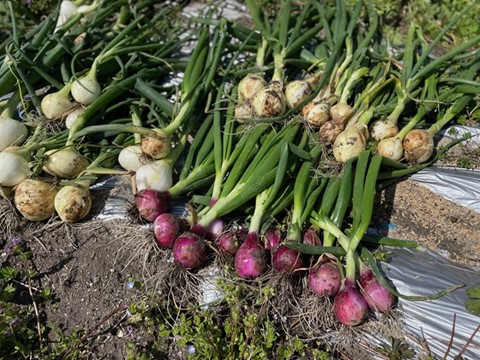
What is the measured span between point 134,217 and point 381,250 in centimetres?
104

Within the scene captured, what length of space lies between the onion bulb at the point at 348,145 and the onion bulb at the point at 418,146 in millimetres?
243

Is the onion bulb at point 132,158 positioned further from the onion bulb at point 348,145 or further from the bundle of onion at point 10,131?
the onion bulb at point 348,145

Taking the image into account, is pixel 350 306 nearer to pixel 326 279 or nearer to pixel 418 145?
pixel 326 279

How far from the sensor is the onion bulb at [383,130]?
231 cm

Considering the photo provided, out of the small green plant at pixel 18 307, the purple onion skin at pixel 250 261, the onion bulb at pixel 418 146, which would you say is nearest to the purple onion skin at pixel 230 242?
the purple onion skin at pixel 250 261

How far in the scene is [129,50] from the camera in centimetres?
252

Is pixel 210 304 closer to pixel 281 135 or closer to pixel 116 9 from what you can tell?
pixel 281 135

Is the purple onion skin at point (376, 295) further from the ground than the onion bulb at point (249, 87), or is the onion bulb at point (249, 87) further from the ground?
the onion bulb at point (249, 87)

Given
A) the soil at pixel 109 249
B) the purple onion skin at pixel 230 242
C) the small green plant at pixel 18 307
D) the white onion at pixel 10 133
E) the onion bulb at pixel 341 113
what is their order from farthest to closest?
→ the onion bulb at pixel 341 113 → the white onion at pixel 10 133 → the purple onion skin at pixel 230 242 → the soil at pixel 109 249 → the small green plant at pixel 18 307

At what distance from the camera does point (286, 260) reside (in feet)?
6.02

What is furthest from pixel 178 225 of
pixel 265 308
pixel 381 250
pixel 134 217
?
pixel 381 250

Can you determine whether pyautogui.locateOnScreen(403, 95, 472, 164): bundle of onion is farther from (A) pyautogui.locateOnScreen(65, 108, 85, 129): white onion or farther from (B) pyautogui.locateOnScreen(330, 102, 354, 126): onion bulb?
(A) pyautogui.locateOnScreen(65, 108, 85, 129): white onion

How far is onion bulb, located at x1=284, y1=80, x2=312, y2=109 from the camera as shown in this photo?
2.34 m

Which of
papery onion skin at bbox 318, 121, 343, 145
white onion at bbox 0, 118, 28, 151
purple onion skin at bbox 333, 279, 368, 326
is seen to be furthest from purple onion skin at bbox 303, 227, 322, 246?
white onion at bbox 0, 118, 28, 151
